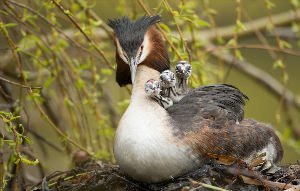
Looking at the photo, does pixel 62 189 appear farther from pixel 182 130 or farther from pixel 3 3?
pixel 3 3

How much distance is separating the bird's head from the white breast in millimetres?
352

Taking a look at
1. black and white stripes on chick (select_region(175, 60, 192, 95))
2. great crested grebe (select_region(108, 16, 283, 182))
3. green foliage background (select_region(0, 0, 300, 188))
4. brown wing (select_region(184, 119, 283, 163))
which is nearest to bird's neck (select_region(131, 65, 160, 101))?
great crested grebe (select_region(108, 16, 283, 182))

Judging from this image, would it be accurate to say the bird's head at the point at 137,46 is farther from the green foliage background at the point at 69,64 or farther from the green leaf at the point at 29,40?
the green leaf at the point at 29,40

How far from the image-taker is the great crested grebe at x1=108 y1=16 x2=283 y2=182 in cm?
429

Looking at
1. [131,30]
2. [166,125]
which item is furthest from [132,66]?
[166,125]

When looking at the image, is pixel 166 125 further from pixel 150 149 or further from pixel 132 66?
pixel 132 66

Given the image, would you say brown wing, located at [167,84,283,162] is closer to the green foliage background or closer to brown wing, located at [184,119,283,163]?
brown wing, located at [184,119,283,163]

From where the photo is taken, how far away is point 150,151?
→ 426 cm

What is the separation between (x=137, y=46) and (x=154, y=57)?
0.53 ft

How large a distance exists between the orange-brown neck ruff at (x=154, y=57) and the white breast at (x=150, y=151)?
0.45 m

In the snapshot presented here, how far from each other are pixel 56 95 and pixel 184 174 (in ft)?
7.36

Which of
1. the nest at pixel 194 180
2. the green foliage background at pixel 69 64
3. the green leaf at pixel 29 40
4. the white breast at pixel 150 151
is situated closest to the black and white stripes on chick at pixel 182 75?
the green foliage background at pixel 69 64

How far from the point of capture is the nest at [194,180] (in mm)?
4254

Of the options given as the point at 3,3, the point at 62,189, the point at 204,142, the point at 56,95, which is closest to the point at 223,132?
the point at 204,142
